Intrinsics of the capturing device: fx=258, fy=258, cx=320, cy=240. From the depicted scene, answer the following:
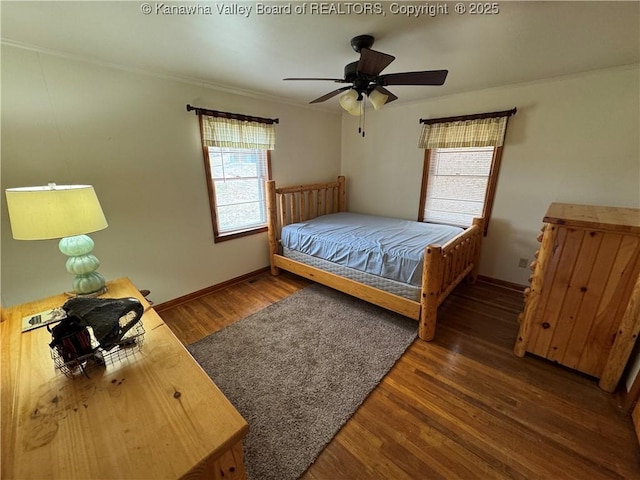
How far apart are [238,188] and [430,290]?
2.40 metres

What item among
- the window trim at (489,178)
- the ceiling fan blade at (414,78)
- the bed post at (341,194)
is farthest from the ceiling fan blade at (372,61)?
the bed post at (341,194)

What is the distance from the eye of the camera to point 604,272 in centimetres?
162

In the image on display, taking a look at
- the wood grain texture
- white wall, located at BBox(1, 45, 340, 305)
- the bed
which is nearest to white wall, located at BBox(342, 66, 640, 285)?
the bed

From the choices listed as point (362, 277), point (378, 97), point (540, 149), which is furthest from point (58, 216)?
point (540, 149)

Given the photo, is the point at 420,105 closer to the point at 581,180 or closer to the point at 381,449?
the point at 581,180

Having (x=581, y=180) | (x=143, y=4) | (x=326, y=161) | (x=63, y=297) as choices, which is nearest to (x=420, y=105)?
(x=326, y=161)

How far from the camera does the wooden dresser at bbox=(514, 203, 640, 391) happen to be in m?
1.55

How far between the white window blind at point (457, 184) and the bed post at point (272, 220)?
6.71 feet

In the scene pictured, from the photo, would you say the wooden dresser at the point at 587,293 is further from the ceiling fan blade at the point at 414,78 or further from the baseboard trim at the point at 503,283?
the baseboard trim at the point at 503,283

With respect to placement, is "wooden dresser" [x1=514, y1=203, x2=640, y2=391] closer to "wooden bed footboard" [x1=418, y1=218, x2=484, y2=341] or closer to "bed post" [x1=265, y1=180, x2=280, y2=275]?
"wooden bed footboard" [x1=418, y1=218, x2=484, y2=341]

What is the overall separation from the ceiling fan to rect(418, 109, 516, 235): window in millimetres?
1447

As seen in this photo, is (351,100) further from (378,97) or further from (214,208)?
(214,208)

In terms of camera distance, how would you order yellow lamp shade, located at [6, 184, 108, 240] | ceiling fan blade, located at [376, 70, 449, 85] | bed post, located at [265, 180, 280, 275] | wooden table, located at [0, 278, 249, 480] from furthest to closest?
bed post, located at [265, 180, 280, 275] < ceiling fan blade, located at [376, 70, 449, 85] < yellow lamp shade, located at [6, 184, 108, 240] < wooden table, located at [0, 278, 249, 480]

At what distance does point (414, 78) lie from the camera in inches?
67.9
